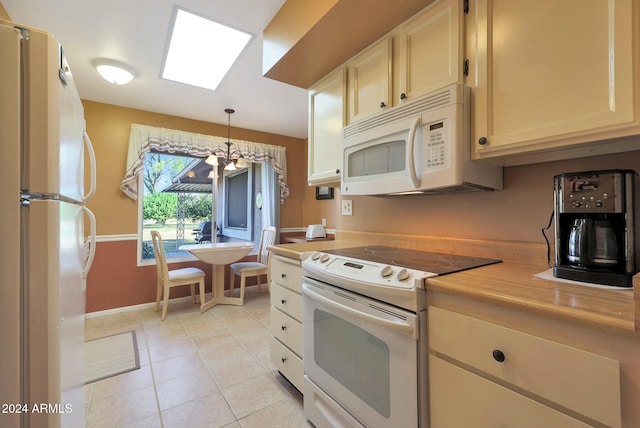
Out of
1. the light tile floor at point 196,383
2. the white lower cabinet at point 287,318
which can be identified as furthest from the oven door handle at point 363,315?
the light tile floor at point 196,383

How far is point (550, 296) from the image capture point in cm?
78

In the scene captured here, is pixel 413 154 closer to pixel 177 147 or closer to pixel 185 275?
pixel 185 275

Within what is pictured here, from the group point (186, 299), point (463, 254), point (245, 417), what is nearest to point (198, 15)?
point (463, 254)

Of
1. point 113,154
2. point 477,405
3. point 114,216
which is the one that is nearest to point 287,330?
point 477,405

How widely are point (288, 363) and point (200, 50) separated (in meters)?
2.47

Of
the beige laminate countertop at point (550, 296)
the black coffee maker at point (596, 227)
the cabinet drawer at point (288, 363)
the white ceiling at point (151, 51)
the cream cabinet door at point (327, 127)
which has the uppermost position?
the white ceiling at point (151, 51)

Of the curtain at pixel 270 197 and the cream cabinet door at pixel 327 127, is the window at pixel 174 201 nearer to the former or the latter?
the curtain at pixel 270 197

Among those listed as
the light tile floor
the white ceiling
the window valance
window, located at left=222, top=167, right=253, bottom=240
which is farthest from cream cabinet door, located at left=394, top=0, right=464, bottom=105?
window, located at left=222, top=167, right=253, bottom=240

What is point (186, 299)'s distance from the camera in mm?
3686

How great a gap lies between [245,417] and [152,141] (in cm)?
322

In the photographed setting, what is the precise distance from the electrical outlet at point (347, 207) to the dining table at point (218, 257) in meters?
1.71

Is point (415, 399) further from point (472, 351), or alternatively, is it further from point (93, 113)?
point (93, 113)

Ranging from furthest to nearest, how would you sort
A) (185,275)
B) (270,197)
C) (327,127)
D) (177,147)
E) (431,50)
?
1. (270,197)
2. (177,147)
3. (185,275)
4. (327,127)
5. (431,50)

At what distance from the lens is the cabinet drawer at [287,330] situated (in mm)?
1676
